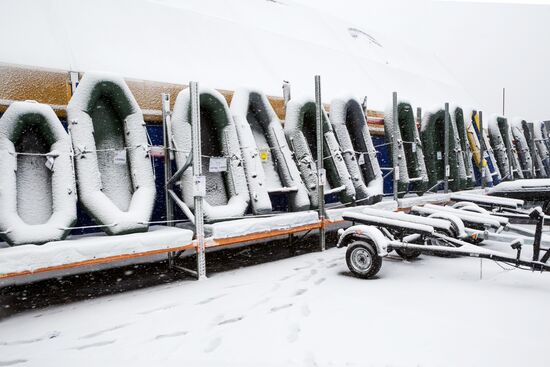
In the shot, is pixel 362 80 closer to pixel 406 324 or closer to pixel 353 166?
pixel 353 166

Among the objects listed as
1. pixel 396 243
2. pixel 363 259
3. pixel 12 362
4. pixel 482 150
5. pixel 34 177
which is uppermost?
pixel 482 150

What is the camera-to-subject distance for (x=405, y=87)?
36.3 ft

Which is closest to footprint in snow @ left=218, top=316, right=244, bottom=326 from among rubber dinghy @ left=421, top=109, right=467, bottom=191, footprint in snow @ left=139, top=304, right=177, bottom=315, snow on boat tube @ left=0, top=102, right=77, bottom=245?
footprint in snow @ left=139, top=304, right=177, bottom=315

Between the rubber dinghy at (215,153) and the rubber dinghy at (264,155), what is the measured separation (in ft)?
0.49

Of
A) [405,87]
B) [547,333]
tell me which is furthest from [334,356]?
[405,87]

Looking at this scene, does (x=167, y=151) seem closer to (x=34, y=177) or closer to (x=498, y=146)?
(x=34, y=177)

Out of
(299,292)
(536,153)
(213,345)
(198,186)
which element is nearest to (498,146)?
(536,153)

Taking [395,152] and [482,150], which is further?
[482,150]

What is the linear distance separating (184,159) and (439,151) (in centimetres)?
551

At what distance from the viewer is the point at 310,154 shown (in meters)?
5.79

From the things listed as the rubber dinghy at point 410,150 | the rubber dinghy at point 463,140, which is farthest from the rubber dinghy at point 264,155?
the rubber dinghy at point 463,140

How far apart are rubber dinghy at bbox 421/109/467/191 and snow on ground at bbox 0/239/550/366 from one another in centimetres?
369

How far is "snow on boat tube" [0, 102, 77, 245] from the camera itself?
3.42 meters

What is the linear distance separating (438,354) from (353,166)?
12.9ft
